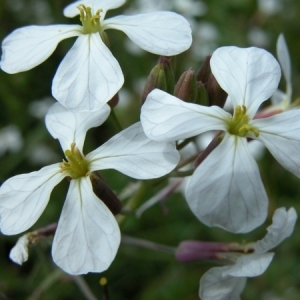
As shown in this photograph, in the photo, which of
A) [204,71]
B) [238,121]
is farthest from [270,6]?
[238,121]

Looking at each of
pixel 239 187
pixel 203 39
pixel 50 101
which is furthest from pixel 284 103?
pixel 203 39

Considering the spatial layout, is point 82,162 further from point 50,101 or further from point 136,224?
point 50,101

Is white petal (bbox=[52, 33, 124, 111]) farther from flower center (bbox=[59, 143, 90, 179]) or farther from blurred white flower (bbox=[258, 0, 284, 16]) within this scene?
blurred white flower (bbox=[258, 0, 284, 16])

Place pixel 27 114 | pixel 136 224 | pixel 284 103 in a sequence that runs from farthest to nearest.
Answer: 1. pixel 27 114
2. pixel 136 224
3. pixel 284 103

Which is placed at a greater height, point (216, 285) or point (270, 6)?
point (216, 285)

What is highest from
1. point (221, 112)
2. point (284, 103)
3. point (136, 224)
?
point (221, 112)

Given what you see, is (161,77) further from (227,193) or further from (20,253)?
(20,253)

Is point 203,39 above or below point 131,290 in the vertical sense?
above

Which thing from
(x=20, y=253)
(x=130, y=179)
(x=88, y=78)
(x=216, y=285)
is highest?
(x=88, y=78)

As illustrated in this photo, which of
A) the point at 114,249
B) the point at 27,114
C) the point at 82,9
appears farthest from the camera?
the point at 27,114
